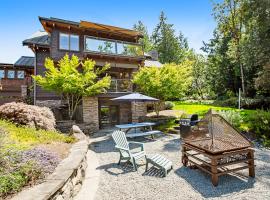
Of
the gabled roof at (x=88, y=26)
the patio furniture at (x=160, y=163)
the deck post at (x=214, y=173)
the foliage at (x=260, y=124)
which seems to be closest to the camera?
the deck post at (x=214, y=173)

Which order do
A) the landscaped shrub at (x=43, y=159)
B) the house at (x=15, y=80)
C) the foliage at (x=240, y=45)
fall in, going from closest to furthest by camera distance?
the landscaped shrub at (x=43, y=159)
the foliage at (x=240, y=45)
the house at (x=15, y=80)

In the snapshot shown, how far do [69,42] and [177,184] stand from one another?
15.4 m

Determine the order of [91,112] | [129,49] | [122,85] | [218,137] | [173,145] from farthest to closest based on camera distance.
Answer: [129,49], [122,85], [91,112], [173,145], [218,137]

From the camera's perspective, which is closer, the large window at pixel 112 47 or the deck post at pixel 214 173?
the deck post at pixel 214 173

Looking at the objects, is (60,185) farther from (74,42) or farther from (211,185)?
(74,42)

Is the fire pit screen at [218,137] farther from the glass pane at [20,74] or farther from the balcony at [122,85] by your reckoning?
the glass pane at [20,74]

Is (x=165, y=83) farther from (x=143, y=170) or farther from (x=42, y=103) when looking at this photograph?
(x=42, y=103)

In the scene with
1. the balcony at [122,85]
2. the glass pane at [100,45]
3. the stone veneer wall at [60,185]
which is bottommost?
the stone veneer wall at [60,185]

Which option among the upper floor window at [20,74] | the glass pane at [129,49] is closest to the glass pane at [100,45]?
the glass pane at [129,49]

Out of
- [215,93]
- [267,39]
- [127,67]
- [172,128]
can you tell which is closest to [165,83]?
[172,128]

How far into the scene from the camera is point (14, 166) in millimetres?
3912

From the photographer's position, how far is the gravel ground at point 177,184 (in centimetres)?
453

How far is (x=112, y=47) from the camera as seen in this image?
17781mm

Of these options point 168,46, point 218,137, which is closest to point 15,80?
point 218,137
